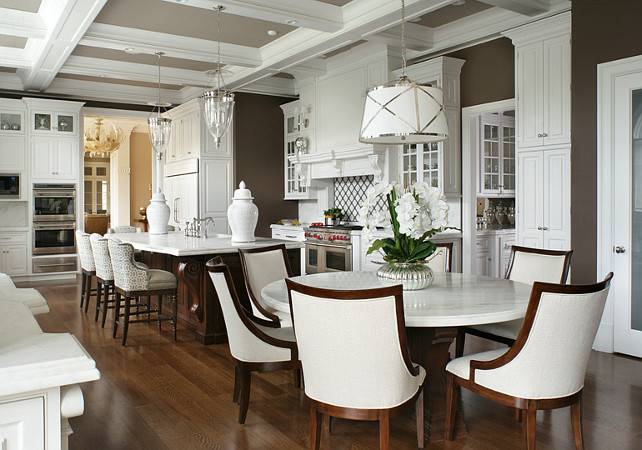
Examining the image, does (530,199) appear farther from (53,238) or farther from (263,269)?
(53,238)

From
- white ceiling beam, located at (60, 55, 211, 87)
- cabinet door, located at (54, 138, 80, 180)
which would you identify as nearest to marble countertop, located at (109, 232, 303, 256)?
white ceiling beam, located at (60, 55, 211, 87)

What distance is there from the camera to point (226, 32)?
5859mm

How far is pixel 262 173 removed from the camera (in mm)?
8414

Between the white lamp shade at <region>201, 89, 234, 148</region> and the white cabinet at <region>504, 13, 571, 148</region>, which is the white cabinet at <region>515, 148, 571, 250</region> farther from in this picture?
the white lamp shade at <region>201, 89, 234, 148</region>

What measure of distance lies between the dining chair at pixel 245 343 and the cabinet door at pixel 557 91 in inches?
120

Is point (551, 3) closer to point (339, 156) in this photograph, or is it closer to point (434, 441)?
point (339, 156)

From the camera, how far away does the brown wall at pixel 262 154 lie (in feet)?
27.0

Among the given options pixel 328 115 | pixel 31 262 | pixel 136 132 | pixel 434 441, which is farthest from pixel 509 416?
pixel 136 132

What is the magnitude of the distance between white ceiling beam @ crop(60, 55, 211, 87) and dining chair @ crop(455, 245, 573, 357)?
549 cm

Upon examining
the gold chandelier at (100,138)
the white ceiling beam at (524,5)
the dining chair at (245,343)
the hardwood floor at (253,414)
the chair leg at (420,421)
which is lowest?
the hardwood floor at (253,414)

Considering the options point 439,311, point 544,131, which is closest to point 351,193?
point 544,131

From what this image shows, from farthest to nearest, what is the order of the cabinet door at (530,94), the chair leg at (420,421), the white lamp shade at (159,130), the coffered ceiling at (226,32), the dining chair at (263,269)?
the white lamp shade at (159,130), the coffered ceiling at (226,32), the cabinet door at (530,94), the dining chair at (263,269), the chair leg at (420,421)

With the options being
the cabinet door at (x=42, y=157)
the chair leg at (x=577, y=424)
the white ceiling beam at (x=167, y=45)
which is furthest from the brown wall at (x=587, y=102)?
the cabinet door at (x=42, y=157)

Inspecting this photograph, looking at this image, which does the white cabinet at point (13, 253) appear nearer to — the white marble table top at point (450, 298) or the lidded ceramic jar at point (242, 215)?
the lidded ceramic jar at point (242, 215)
